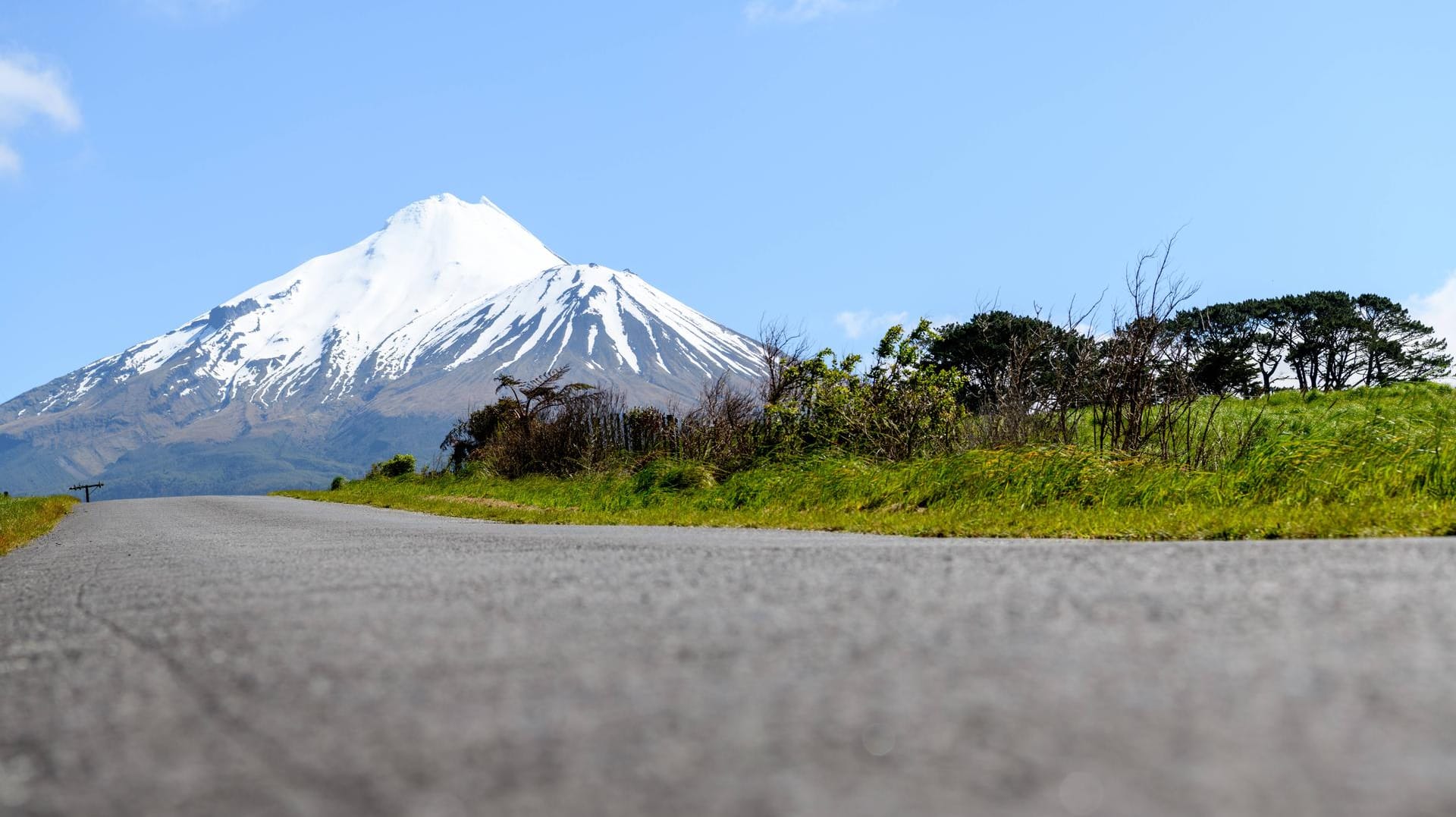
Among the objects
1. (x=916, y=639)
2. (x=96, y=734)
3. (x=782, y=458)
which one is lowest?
(x=96, y=734)

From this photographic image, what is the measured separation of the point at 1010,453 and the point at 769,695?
9473mm

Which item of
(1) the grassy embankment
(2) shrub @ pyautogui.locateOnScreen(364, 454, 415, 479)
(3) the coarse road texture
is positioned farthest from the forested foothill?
(2) shrub @ pyautogui.locateOnScreen(364, 454, 415, 479)

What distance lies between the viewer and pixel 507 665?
2154 millimetres

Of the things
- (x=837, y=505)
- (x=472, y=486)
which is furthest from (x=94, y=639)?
(x=472, y=486)

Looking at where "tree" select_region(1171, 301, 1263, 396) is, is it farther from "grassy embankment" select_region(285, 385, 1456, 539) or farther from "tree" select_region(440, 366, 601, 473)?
"tree" select_region(440, 366, 601, 473)

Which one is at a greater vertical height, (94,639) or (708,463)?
(708,463)

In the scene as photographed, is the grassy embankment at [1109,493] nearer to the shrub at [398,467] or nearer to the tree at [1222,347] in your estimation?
the tree at [1222,347]

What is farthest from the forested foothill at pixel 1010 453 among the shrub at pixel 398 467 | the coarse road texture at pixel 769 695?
the shrub at pixel 398 467

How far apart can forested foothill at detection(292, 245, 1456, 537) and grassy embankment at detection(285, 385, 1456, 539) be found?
0.09 feet

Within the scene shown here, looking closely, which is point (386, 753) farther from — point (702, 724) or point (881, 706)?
point (881, 706)

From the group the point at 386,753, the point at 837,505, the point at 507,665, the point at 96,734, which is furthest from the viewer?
the point at 837,505

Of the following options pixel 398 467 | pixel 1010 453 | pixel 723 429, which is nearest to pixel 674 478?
pixel 723 429

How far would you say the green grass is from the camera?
1150 cm

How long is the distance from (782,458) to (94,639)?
12975 millimetres
